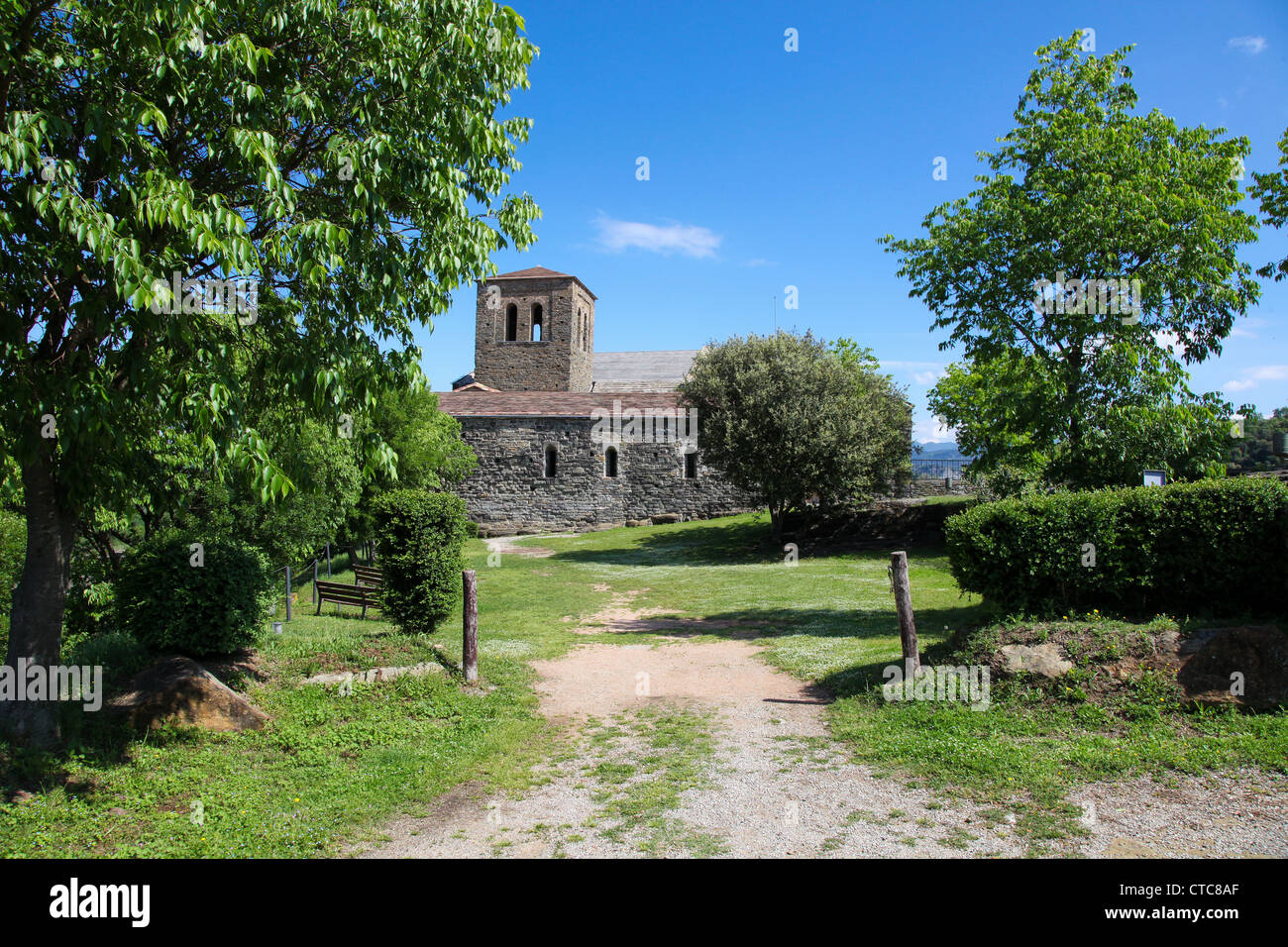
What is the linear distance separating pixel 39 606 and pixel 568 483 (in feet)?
85.9

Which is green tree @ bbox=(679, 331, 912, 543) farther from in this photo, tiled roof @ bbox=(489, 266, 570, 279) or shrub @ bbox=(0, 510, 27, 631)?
tiled roof @ bbox=(489, 266, 570, 279)

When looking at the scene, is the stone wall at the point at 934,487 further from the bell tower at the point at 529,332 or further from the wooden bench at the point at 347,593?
the wooden bench at the point at 347,593

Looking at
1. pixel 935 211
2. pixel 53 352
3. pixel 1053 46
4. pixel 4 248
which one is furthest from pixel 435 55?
pixel 1053 46

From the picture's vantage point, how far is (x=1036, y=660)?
7.39 m

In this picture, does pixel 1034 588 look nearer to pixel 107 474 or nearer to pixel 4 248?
pixel 107 474

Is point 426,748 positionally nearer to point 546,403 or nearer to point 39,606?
point 39,606

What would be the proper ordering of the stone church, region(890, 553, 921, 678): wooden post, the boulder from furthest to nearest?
the stone church < region(890, 553, 921, 678): wooden post < the boulder

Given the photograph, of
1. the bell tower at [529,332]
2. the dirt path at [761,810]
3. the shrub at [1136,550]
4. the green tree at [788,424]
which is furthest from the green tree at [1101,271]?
the bell tower at [529,332]

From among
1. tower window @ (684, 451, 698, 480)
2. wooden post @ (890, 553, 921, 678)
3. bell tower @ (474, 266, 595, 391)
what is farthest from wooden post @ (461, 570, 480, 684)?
bell tower @ (474, 266, 595, 391)

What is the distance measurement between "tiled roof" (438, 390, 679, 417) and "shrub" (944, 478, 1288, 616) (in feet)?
77.0

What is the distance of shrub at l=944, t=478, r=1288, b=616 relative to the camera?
24.9 ft

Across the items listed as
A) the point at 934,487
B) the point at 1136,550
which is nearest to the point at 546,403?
the point at 934,487

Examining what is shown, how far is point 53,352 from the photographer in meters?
5.55

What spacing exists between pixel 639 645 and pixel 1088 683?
6.24 m
